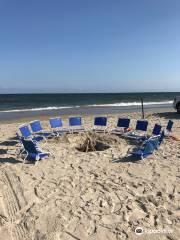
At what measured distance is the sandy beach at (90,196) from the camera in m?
5.16

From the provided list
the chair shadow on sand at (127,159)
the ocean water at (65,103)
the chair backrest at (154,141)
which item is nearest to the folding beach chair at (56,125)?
the chair shadow on sand at (127,159)

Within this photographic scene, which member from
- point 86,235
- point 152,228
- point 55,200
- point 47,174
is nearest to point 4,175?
point 47,174

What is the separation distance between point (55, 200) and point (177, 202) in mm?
2441

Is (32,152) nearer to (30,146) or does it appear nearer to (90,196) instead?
(30,146)

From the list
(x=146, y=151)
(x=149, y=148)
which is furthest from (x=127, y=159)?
(x=149, y=148)

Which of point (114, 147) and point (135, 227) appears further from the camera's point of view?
point (114, 147)

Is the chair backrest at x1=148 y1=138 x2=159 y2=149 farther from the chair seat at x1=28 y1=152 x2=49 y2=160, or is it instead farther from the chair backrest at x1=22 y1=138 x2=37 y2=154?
the chair backrest at x1=22 y1=138 x2=37 y2=154

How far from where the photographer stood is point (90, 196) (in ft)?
21.2

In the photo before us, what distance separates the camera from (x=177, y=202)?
6137 millimetres

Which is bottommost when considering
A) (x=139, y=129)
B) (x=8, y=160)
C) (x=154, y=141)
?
(x=8, y=160)

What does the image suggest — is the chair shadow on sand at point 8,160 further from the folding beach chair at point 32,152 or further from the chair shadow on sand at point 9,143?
the chair shadow on sand at point 9,143

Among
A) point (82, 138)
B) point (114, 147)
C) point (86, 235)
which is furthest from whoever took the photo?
point (82, 138)

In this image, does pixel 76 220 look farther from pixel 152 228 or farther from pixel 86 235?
pixel 152 228

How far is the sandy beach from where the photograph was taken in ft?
16.9
